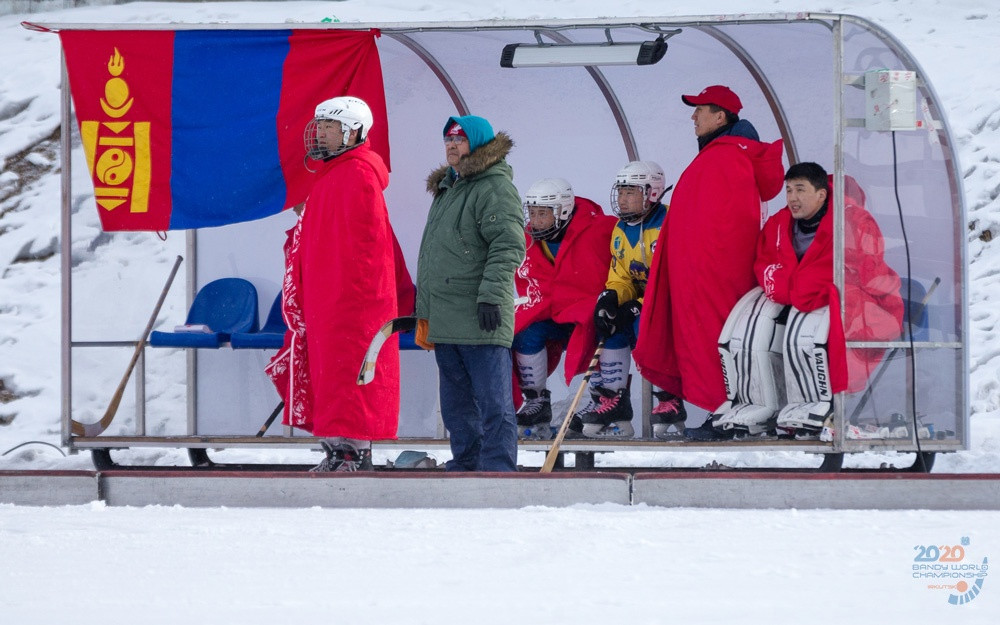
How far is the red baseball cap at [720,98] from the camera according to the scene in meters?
7.14

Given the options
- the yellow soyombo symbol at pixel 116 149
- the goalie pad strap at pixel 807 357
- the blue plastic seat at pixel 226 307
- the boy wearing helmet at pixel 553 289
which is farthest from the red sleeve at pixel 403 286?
the goalie pad strap at pixel 807 357

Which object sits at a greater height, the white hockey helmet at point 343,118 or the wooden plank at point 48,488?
the white hockey helmet at point 343,118

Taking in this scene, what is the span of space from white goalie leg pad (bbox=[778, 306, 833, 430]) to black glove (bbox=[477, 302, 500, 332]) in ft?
4.74

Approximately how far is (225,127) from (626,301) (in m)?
2.16

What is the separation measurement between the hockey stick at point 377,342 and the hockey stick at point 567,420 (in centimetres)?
86

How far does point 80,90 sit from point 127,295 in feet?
6.34

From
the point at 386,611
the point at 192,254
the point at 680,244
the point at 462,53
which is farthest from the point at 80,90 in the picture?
the point at 386,611

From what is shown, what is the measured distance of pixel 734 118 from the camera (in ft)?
23.5

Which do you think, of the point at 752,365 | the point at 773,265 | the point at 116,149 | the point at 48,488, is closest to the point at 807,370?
the point at 752,365

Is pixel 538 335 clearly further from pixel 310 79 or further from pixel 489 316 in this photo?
pixel 310 79

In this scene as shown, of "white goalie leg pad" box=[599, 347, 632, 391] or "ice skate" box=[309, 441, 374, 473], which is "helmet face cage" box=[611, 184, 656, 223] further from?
"ice skate" box=[309, 441, 374, 473]

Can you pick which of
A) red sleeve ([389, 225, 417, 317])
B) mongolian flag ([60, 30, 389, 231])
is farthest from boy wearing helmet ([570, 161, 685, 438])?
mongolian flag ([60, 30, 389, 231])

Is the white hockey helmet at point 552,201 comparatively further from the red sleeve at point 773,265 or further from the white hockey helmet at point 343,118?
the white hockey helmet at point 343,118

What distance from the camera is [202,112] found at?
696 centimetres
